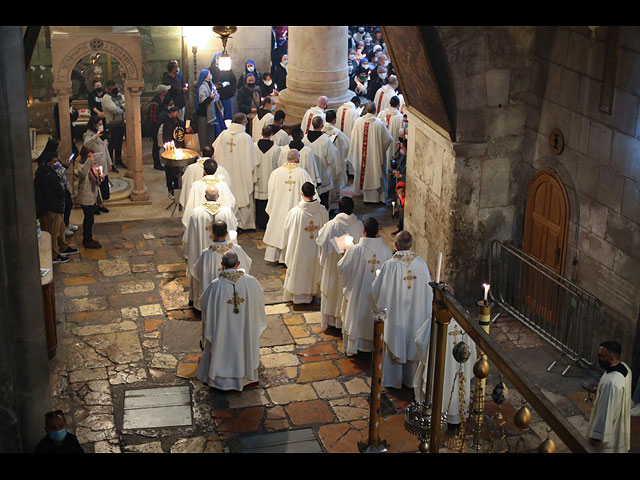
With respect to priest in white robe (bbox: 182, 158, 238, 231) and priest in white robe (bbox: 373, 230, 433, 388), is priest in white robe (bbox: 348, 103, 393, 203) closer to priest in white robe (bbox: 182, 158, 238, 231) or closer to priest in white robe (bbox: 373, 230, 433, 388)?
priest in white robe (bbox: 182, 158, 238, 231)

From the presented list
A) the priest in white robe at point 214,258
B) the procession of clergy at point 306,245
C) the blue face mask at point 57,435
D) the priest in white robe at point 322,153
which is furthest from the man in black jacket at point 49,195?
the blue face mask at point 57,435

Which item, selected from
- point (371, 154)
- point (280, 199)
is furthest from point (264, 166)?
point (371, 154)

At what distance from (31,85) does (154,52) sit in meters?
2.90

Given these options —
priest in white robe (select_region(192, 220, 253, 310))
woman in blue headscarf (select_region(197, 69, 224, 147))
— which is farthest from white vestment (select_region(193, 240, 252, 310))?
woman in blue headscarf (select_region(197, 69, 224, 147))

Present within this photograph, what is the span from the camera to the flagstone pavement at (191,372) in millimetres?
9391

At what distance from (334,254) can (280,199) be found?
2549 mm

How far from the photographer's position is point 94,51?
1465 centimetres

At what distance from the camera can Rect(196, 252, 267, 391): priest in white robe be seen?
9766mm

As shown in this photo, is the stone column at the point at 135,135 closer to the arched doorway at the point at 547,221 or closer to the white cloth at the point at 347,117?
the white cloth at the point at 347,117

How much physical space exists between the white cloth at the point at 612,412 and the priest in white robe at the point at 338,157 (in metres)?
8.22

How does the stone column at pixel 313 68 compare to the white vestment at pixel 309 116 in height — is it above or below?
above

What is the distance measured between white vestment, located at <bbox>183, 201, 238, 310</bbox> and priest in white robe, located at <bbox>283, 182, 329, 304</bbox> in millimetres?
886
